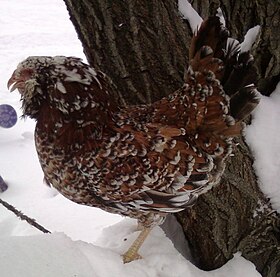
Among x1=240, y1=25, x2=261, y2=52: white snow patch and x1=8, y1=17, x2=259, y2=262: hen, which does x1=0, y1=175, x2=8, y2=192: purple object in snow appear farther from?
x1=240, y1=25, x2=261, y2=52: white snow patch

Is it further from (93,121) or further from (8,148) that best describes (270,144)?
(8,148)

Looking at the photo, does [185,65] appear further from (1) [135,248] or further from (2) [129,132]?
(1) [135,248]

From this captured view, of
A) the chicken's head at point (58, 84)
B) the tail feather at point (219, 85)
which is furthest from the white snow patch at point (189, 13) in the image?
the chicken's head at point (58, 84)

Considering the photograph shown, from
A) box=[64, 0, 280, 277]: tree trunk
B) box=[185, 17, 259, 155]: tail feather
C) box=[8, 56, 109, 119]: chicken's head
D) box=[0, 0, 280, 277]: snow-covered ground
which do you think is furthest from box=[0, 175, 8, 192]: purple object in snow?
box=[185, 17, 259, 155]: tail feather

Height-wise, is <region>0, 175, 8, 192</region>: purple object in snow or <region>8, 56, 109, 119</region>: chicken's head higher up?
<region>8, 56, 109, 119</region>: chicken's head

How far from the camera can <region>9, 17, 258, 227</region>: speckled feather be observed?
4.53 feet

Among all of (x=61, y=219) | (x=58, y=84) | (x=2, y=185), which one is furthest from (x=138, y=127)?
(x=2, y=185)

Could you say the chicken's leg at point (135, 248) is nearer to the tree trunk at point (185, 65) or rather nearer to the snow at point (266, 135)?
the tree trunk at point (185, 65)

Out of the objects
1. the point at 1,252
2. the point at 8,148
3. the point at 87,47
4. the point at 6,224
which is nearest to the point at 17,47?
the point at 8,148

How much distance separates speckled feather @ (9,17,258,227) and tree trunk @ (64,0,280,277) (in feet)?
0.58

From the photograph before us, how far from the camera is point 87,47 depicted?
1617mm

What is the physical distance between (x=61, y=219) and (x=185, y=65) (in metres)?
1.70

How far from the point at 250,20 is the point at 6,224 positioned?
1954mm

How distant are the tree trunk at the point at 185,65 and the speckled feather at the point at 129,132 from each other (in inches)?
6.9
